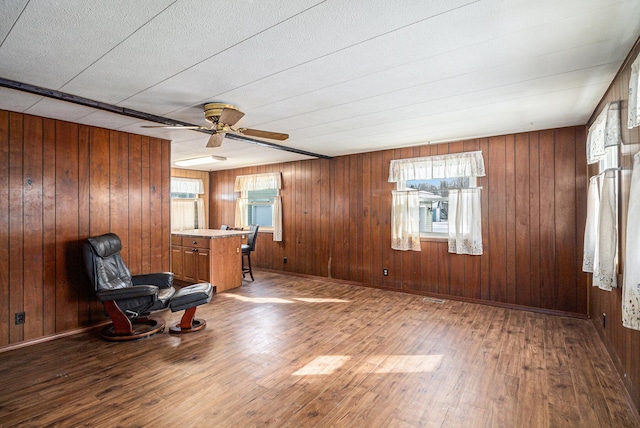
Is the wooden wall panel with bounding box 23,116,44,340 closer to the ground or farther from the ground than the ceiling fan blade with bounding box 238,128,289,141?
closer to the ground

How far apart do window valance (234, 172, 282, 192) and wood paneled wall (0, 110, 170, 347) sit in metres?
2.85

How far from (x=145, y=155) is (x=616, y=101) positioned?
4.98m

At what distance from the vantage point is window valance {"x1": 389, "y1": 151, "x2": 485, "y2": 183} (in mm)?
4566

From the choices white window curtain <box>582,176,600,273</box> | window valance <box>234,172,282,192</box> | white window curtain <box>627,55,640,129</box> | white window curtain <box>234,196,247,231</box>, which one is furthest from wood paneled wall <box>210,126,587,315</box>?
white window curtain <box>627,55,640,129</box>

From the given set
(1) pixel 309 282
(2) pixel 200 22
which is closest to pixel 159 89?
(2) pixel 200 22

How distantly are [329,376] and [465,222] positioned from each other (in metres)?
3.12

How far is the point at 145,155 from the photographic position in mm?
4305

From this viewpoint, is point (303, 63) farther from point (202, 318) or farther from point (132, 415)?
point (202, 318)

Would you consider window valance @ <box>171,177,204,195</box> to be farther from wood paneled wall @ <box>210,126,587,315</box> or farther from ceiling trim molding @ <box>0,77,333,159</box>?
ceiling trim molding @ <box>0,77,333,159</box>

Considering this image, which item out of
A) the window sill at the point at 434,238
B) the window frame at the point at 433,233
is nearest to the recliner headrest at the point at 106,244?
the window frame at the point at 433,233

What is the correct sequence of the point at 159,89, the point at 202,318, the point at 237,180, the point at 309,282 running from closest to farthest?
the point at 159,89 → the point at 202,318 → the point at 309,282 → the point at 237,180

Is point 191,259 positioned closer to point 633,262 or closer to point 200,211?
point 200,211

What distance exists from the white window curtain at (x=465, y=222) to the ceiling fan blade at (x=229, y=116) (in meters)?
3.35

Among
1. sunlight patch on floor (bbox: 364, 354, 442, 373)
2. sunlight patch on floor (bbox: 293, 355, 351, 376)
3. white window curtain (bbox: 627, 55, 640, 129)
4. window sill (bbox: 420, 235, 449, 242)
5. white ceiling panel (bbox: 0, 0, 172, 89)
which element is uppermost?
white ceiling panel (bbox: 0, 0, 172, 89)
